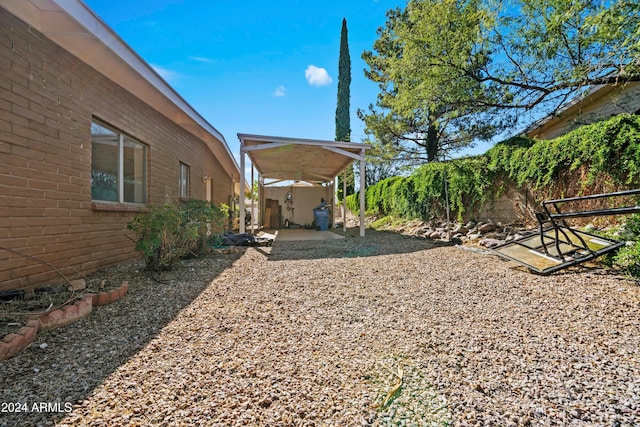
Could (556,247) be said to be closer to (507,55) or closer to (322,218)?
(507,55)

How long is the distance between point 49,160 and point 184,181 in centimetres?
500

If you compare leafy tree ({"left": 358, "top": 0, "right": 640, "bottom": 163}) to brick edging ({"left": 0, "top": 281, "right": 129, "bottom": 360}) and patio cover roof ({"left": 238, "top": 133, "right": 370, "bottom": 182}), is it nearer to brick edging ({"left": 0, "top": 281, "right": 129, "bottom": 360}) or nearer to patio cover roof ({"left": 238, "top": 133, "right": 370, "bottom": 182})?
patio cover roof ({"left": 238, "top": 133, "right": 370, "bottom": 182})

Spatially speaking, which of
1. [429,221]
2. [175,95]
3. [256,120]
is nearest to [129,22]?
[175,95]

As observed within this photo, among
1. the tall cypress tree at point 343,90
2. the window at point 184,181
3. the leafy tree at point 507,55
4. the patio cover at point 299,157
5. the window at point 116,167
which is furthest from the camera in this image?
the tall cypress tree at point 343,90

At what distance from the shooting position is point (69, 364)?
181cm

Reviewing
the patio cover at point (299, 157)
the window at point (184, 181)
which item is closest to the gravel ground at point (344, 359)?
the window at point (184, 181)

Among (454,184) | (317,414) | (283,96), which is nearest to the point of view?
(317,414)

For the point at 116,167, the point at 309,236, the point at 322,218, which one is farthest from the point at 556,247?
the point at 322,218

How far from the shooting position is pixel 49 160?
3.27 m

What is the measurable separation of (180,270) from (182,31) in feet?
21.7

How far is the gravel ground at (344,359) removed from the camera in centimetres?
140

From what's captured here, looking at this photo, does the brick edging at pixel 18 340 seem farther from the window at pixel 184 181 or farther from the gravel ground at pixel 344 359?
the window at pixel 184 181

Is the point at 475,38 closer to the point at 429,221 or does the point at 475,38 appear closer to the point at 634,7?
the point at 634,7

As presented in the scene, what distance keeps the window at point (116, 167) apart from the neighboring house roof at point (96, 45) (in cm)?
83
